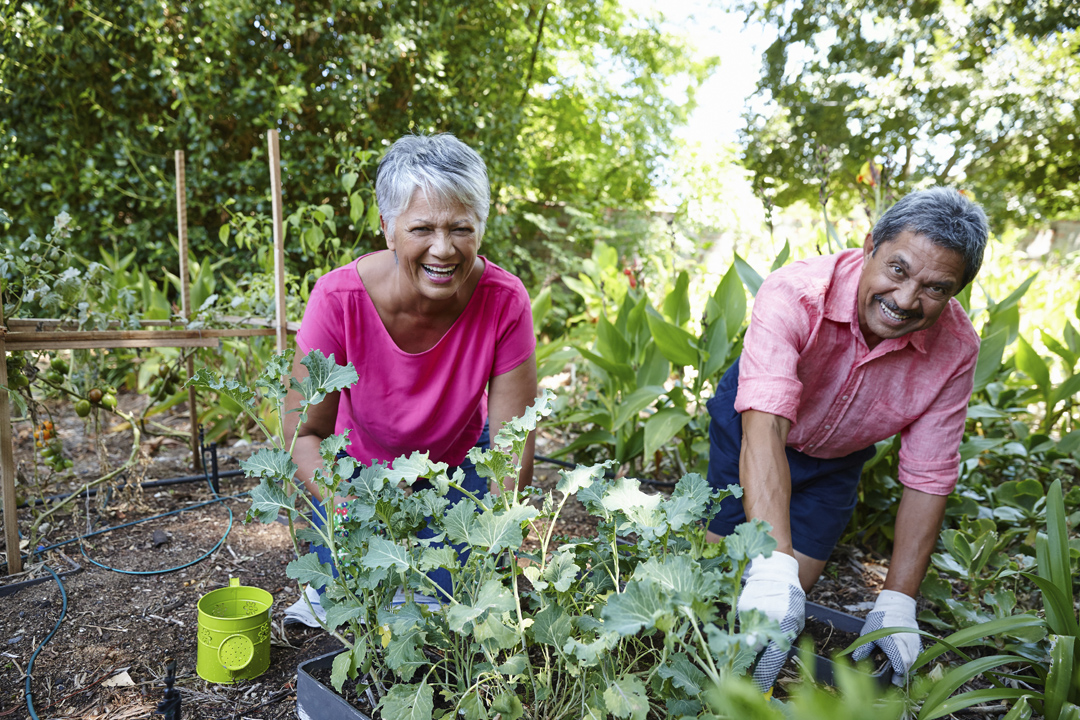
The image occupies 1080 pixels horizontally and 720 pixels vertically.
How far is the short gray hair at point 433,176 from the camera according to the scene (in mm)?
1398

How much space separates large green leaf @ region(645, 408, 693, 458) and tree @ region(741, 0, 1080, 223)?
351 inches

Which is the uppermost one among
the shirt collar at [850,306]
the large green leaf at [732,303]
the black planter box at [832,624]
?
the shirt collar at [850,306]

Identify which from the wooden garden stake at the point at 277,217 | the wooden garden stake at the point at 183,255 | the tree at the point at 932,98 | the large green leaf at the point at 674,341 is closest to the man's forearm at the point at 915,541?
the large green leaf at the point at 674,341

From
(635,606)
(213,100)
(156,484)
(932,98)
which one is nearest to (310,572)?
(635,606)

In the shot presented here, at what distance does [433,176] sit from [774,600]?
106cm

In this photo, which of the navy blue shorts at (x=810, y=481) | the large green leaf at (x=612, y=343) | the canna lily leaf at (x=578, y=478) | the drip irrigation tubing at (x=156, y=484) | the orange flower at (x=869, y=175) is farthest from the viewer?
the large green leaf at (x=612, y=343)

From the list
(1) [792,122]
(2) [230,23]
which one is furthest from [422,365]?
(1) [792,122]

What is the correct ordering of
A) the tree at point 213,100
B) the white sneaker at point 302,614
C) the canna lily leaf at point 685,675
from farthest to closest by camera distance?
the tree at point 213,100 < the white sneaker at point 302,614 < the canna lily leaf at point 685,675

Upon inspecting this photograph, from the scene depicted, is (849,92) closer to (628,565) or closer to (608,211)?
(608,211)

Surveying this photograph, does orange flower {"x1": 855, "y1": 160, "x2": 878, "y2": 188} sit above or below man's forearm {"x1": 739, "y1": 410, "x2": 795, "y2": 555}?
above

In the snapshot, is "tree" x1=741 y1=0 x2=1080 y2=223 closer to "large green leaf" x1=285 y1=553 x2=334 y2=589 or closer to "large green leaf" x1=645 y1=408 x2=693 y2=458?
"large green leaf" x1=645 y1=408 x2=693 y2=458

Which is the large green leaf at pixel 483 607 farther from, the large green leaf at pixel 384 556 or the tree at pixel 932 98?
the tree at pixel 932 98

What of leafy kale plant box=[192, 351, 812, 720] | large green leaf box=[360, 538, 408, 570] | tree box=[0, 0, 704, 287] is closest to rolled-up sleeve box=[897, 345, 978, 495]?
leafy kale plant box=[192, 351, 812, 720]

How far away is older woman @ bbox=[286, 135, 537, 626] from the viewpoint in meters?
1.45
